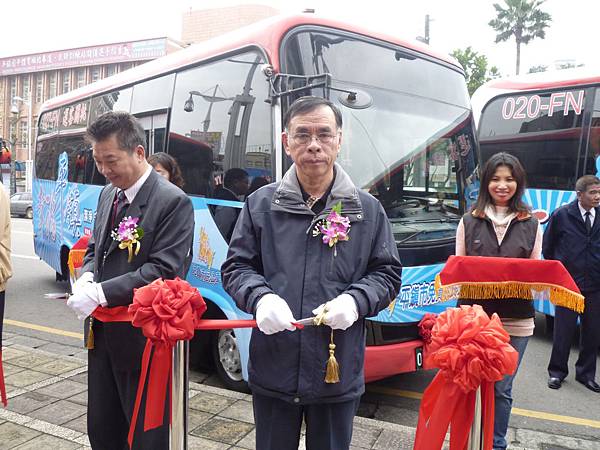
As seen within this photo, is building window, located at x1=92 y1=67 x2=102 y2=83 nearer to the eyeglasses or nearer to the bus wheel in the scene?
the bus wheel

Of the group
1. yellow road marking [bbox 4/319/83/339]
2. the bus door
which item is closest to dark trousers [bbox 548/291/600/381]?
the bus door

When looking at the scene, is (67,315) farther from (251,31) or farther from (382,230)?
(382,230)

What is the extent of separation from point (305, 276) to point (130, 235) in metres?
0.91

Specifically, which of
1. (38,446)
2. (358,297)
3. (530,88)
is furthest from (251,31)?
(530,88)

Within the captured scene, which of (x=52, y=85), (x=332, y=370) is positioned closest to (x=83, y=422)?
(x=332, y=370)

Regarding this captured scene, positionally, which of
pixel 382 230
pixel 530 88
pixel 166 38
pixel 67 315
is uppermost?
pixel 166 38

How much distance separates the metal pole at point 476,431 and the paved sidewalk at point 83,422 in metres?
1.48

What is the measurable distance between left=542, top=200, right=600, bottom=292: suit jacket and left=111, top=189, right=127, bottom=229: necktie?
380cm

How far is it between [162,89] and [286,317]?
4.09m

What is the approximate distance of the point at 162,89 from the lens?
5.20 metres

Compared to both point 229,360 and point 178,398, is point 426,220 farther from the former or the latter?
point 178,398

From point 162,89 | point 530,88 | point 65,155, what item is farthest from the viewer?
point 65,155

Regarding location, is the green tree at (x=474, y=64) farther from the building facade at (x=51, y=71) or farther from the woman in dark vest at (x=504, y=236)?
the building facade at (x=51, y=71)

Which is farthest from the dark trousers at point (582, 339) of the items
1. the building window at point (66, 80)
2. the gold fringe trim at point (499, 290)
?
the building window at point (66, 80)
